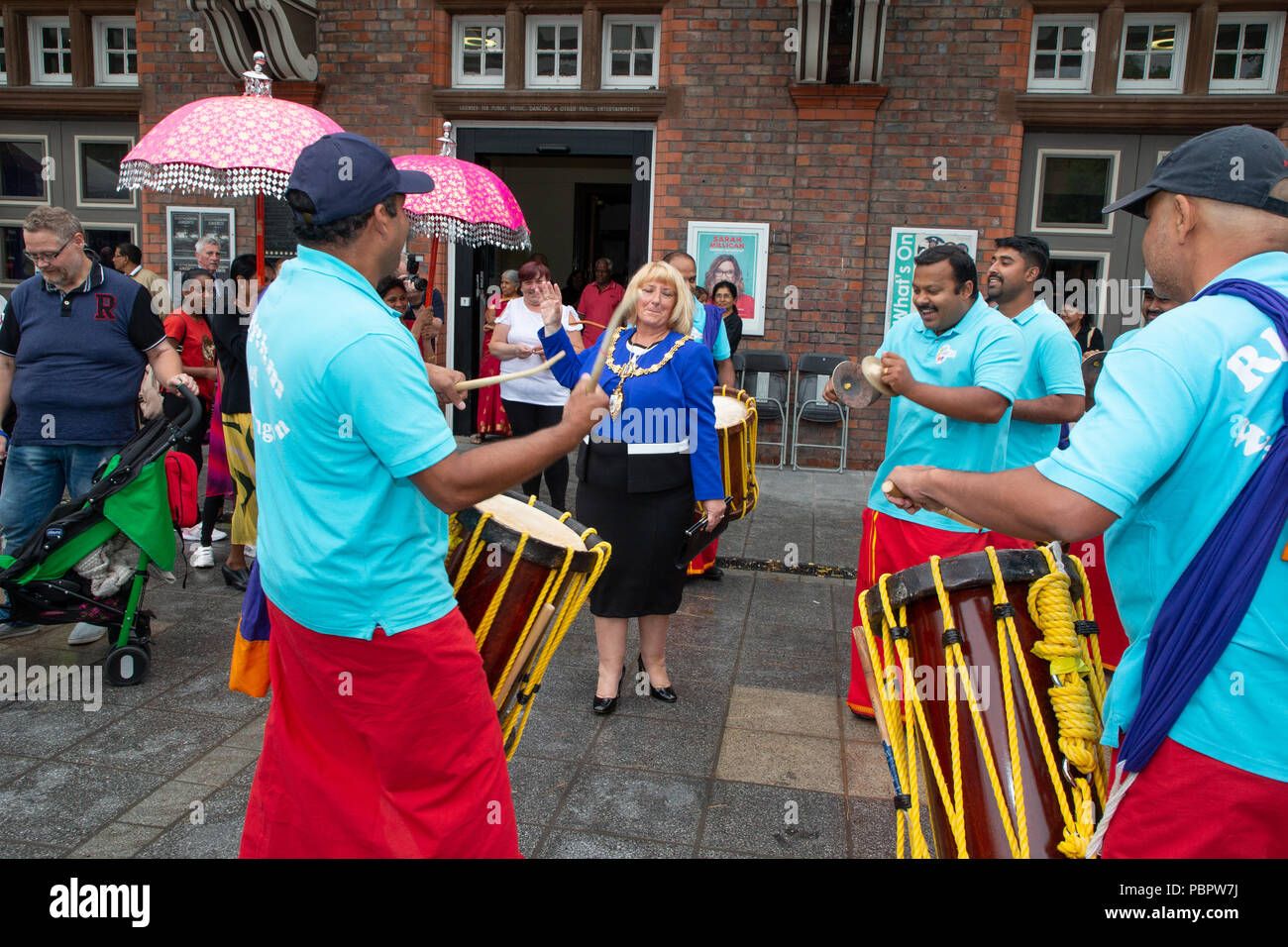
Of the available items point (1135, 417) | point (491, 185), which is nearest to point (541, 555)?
point (1135, 417)

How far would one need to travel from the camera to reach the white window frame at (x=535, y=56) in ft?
30.0

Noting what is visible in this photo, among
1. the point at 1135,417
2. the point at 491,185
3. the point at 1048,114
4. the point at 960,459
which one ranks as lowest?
the point at 960,459

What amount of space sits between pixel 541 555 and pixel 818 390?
6.91 meters

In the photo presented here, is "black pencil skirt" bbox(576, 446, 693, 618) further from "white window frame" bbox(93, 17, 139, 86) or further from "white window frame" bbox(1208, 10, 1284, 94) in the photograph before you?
"white window frame" bbox(93, 17, 139, 86)

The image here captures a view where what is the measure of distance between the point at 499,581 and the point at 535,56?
7.99 m

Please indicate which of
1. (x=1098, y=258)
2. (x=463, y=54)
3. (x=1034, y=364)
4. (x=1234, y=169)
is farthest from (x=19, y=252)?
(x=1234, y=169)

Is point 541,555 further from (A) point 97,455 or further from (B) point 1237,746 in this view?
(A) point 97,455

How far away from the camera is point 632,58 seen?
358 inches

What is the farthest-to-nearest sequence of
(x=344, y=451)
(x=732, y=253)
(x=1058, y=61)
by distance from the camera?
(x=732, y=253) < (x=1058, y=61) < (x=344, y=451)

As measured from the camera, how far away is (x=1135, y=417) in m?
1.58

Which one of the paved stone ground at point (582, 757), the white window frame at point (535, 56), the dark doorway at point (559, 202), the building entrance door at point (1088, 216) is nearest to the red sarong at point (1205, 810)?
the paved stone ground at point (582, 757)

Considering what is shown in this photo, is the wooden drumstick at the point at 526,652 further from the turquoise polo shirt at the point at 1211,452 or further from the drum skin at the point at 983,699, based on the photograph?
the turquoise polo shirt at the point at 1211,452

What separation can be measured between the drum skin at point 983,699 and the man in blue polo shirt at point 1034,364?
1.89m

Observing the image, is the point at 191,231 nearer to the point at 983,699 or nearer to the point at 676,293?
the point at 676,293
